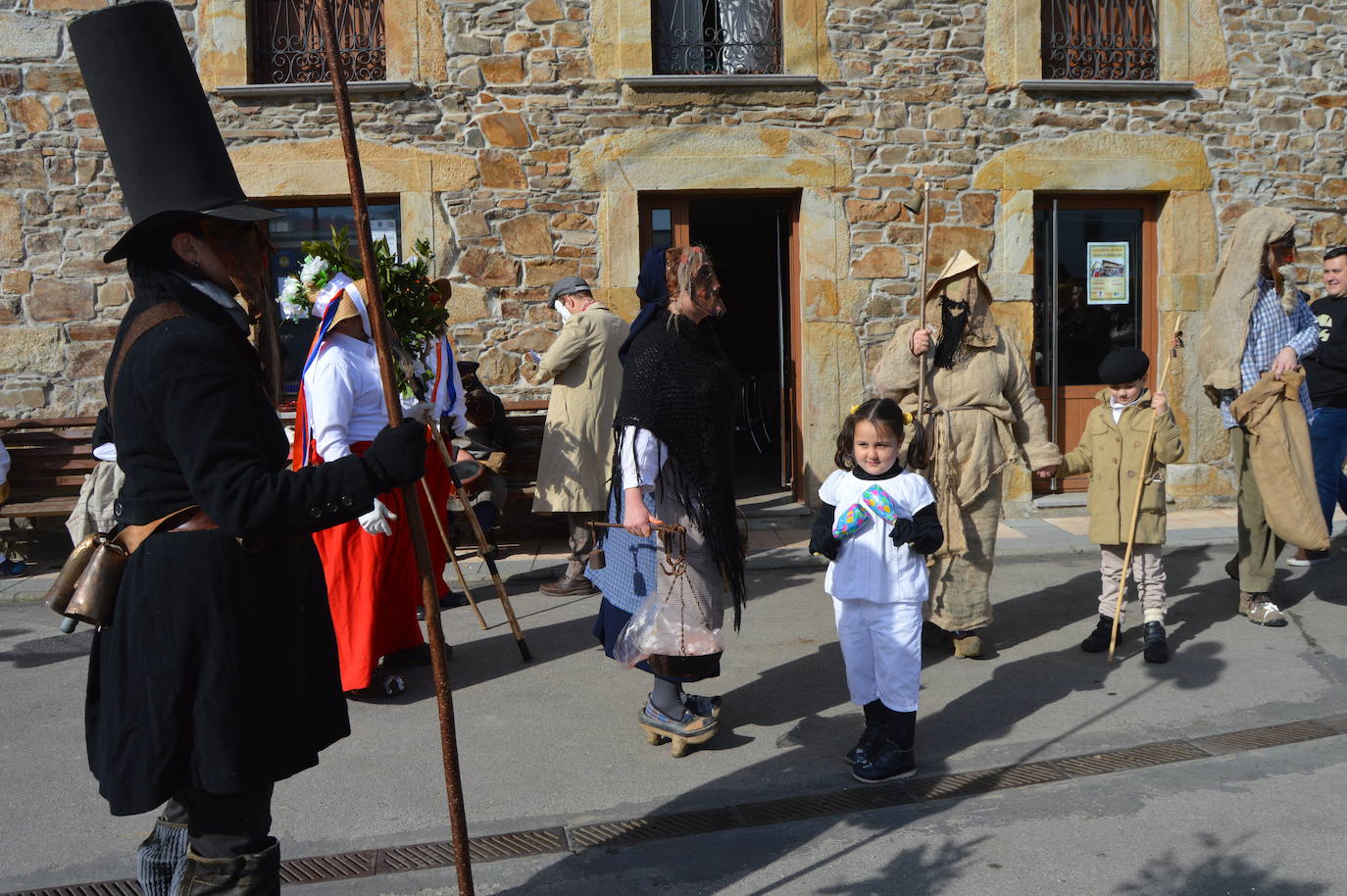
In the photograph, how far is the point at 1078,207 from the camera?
9828 mm

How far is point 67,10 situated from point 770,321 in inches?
291

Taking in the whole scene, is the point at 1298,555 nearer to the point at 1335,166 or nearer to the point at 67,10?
the point at 1335,166

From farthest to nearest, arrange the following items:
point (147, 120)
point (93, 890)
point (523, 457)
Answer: point (523, 457) → point (93, 890) → point (147, 120)

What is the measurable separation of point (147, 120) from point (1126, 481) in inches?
187

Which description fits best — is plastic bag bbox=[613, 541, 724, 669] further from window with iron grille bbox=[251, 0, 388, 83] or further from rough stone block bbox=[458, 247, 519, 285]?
window with iron grille bbox=[251, 0, 388, 83]

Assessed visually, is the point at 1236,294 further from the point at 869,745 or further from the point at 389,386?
the point at 389,386

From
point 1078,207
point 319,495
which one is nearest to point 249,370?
point 319,495

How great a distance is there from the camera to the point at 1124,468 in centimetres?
575

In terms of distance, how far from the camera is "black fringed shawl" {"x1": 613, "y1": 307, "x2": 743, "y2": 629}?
167 inches

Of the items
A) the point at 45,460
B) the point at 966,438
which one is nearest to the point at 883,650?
the point at 966,438

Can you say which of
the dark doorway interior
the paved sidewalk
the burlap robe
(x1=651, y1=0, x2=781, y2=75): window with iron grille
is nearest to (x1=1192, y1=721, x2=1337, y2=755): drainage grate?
the burlap robe

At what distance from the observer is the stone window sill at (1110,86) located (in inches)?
366

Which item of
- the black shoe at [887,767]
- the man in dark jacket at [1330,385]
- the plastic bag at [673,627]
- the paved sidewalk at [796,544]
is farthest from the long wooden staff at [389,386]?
the man in dark jacket at [1330,385]

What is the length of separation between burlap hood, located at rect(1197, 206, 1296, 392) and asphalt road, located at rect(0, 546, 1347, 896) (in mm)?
1357
